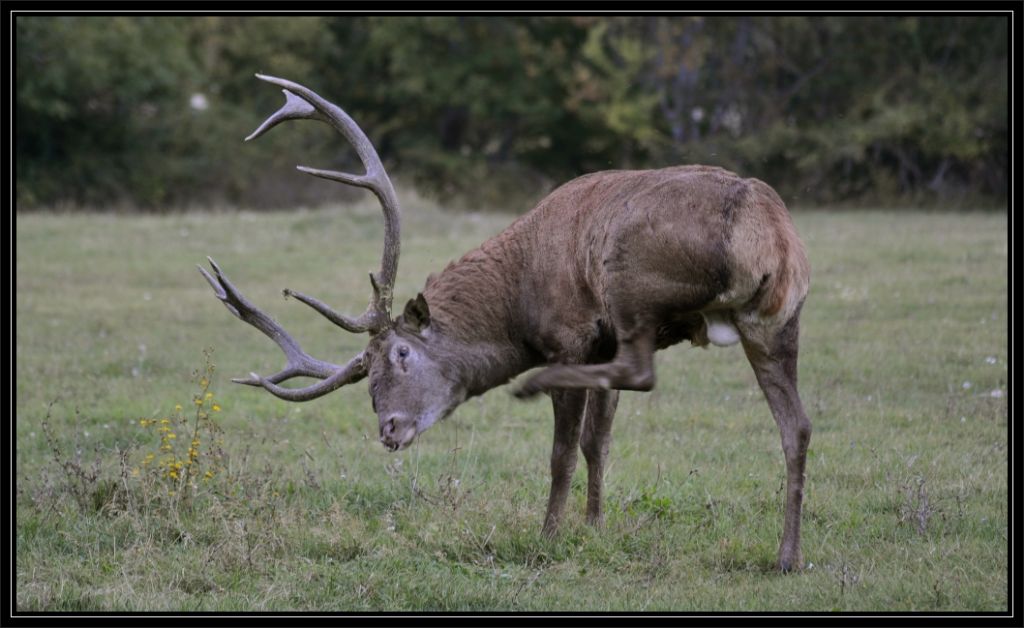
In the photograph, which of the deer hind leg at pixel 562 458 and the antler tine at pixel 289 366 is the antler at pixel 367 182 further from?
the deer hind leg at pixel 562 458

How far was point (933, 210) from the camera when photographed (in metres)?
24.5

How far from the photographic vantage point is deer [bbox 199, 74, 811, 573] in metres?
6.14

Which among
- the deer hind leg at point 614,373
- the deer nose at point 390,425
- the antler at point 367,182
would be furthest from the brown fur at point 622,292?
the deer nose at point 390,425

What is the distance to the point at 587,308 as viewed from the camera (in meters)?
6.65

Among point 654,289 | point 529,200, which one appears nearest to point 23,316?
point 654,289

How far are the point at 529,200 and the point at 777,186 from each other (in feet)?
22.7

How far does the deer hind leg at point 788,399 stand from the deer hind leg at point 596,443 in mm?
1197

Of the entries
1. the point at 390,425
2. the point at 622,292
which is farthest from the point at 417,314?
the point at 622,292

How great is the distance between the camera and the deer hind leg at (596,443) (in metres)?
7.31

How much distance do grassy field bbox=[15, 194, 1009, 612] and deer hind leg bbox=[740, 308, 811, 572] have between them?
269mm

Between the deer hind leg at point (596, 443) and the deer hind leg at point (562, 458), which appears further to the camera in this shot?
the deer hind leg at point (596, 443)

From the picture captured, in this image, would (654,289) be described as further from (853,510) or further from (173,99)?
(173,99)

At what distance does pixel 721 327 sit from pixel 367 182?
7.03 feet

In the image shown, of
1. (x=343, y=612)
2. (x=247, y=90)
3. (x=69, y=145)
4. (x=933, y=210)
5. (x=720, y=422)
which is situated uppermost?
(x=247, y=90)
